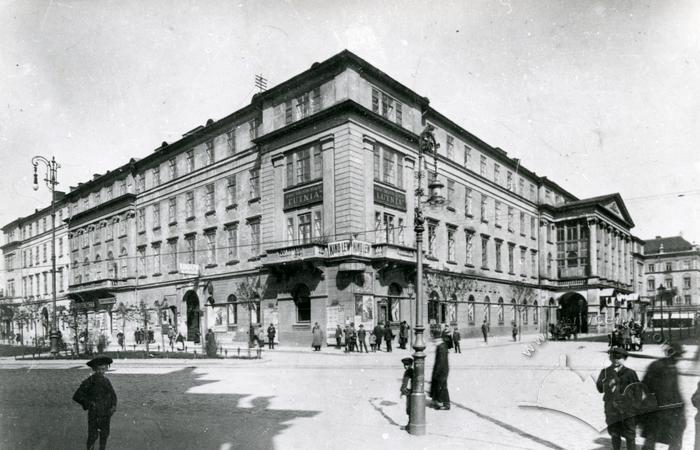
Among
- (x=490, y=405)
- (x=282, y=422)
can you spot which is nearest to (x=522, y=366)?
(x=490, y=405)

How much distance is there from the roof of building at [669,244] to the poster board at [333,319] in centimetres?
8068

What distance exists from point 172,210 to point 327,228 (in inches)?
733

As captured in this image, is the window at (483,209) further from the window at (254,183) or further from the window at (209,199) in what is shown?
the window at (209,199)

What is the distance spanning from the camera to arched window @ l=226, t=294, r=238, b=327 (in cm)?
3394

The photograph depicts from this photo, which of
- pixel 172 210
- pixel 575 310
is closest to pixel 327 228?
pixel 172 210

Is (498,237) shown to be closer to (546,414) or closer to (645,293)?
(546,414)

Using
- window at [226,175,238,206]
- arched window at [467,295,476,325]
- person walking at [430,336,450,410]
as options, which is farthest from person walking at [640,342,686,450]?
arched window at [467,295,476,325]

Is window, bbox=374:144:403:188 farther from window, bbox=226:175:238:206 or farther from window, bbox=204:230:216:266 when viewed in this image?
window, bbox=204:230:216:266

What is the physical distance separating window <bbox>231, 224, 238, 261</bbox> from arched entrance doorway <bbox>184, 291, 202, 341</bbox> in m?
5.82

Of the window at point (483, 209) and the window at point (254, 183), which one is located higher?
the window at point (254, 183)

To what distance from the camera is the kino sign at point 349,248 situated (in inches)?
1030

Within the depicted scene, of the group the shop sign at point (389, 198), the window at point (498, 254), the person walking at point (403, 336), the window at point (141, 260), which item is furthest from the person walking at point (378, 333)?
the window at point (141, 260)

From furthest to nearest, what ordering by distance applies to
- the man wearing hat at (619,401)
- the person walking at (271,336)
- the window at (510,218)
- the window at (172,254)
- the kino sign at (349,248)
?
the window at (510,218) < the window at (172,254) < the person walking at (271,336) < the kino sign at (349,248) < the man wearing hat at (619,401)

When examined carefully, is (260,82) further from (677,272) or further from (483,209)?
(677,272)
